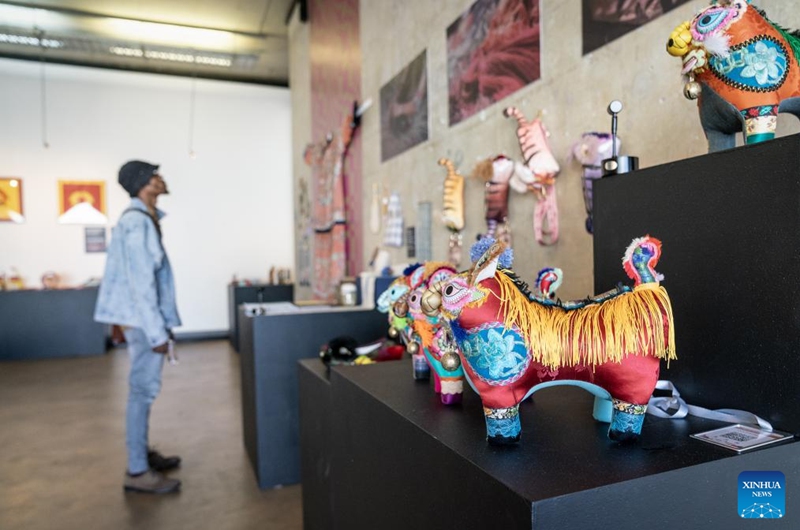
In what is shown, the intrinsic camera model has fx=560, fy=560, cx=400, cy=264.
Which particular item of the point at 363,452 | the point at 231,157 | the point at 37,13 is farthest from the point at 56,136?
the point at 363,452

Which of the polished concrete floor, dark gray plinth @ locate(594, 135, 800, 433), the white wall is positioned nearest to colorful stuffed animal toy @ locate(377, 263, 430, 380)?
dark gray plinth @ locate(594, 135, 800, 433)

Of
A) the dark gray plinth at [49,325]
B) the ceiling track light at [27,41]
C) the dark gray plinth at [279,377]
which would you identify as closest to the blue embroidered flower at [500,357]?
the dark gray plinth at [279,377]

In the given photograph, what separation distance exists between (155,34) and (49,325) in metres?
3.73

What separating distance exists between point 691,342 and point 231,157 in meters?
7.97

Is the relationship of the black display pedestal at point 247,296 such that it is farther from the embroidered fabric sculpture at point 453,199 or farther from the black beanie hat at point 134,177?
the embroidered fabric sculpture at point 453,199

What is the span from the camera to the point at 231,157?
8.20 metres

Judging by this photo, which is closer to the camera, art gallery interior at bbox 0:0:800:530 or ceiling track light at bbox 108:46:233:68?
art gallery interior at bbox 0:0:800:530

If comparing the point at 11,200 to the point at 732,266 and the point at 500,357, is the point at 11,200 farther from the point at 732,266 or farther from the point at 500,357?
the point at 732,266

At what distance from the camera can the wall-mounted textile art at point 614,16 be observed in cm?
155

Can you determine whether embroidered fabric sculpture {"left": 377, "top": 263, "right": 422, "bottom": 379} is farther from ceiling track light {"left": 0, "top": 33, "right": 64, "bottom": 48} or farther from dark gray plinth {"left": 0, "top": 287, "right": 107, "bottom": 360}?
ceiling track light {"left": 0, "top": 33, "right": 64, "bottom": 48}

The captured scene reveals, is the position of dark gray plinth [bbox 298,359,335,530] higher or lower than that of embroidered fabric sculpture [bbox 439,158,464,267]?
lower

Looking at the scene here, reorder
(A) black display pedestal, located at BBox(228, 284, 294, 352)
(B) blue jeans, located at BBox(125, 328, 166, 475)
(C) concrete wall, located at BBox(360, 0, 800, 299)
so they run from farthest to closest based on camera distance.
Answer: (A) black display pedestal, located at BBox(228, 284, 294, 352) < (B) blue jeans, located at BBox(125, 328, 166, 475) < (C) concrete wall, located at BBox(360, 0, 800, 299)

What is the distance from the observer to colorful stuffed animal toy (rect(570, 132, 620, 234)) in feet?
5.50

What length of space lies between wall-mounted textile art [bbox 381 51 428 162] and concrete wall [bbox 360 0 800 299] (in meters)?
Result: 0.06
